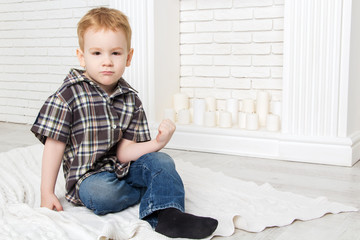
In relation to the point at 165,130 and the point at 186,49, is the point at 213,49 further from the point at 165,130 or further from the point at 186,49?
the point at 165,130

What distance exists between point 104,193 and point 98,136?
161 mm

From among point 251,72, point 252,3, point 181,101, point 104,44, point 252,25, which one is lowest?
point 181,101

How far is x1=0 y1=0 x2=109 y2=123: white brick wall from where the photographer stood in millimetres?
2680

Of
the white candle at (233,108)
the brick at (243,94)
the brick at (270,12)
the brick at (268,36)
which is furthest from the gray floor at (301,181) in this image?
the brick at (270,12)

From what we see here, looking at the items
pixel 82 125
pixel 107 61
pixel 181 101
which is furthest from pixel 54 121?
pixel 181 101

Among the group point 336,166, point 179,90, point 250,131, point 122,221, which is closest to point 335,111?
point 336,166

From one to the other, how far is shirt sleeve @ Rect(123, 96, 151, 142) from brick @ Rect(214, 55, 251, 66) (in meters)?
1.02

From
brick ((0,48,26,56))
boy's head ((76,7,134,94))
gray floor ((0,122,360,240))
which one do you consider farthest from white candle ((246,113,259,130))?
brick ((0,48,26,56))

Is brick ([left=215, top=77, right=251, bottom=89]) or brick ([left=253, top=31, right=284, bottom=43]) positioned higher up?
brick ([left=253, top=31, right=284, bottom=43])

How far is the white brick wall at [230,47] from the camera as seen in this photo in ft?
7.08

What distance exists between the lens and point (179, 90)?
2416 millimetres

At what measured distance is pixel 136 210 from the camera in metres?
1.26

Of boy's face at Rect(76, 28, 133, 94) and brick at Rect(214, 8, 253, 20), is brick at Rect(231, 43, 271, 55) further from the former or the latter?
boy's face at Rect(76, 28, 133, 94)

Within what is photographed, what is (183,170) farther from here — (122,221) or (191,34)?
(191,34)
